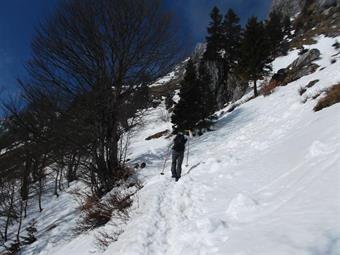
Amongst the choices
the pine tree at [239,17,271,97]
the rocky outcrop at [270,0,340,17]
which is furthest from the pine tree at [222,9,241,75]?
the rocky outcrop at [270,0,340,17]

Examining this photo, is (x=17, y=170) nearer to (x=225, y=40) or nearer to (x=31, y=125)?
(x=31, y=125)

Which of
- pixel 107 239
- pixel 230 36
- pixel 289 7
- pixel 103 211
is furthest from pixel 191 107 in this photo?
pixel 289 7

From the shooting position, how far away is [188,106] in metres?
21.0

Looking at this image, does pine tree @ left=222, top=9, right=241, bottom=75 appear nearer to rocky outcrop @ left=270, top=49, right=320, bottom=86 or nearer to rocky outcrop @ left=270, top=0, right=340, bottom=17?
rocky outcrop @ left=270, top=49, right=320, bottom=86

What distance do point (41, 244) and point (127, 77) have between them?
7224 mm

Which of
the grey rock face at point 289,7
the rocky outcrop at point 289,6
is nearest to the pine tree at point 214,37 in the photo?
the rocky outcrop at point 289,6

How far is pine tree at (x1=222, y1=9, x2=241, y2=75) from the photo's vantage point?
141 ft

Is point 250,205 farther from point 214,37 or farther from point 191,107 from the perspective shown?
point 214,37

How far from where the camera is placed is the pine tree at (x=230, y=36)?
141ft

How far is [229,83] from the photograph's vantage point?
39.6 meters

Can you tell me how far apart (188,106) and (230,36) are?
2716 centimetres

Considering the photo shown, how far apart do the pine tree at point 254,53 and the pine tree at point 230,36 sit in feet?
46.9

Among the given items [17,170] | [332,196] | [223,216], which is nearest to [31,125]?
[223,216]

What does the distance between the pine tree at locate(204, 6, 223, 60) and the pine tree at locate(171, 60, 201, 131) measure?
75.4 feet
